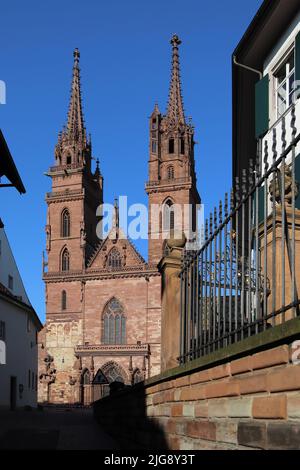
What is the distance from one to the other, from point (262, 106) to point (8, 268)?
4180 centimetres

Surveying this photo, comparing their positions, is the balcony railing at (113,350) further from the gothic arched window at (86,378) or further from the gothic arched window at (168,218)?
the gothic arched window at (168,218)

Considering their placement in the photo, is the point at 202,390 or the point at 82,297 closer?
the point at 202,390

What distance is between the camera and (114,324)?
69750 millimetres

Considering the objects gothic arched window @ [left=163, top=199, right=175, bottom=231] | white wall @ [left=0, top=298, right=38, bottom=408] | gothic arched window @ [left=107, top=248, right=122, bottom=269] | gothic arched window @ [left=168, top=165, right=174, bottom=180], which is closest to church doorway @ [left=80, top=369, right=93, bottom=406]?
gothic arched window @ [left=107, top=248, right=122, bottom=269]

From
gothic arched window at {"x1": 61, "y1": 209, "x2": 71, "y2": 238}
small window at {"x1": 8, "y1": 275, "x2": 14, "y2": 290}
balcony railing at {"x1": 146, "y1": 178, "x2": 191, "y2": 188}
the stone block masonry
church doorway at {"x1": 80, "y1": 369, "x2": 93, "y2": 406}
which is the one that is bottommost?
church doorway at {"x1": 80, "y1": 369, "x2": 93, "y2": 406}

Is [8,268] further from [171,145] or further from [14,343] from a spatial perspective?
[171,145]

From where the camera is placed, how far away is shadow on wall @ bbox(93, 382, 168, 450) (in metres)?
8.90

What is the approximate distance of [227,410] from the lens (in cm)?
556

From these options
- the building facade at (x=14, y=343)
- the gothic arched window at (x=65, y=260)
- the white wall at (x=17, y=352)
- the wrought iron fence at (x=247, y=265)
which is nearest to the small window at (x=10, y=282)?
the building facade at (x=14, y=343)

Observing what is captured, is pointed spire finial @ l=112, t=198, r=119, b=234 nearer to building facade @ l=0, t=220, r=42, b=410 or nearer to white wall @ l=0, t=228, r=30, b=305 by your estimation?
white wall @ l=0, t=228, r=30, b=305

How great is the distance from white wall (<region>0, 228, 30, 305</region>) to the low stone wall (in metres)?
41.5
